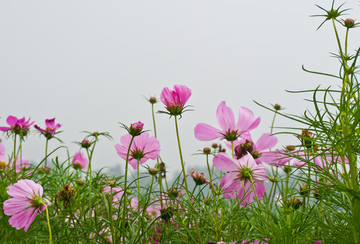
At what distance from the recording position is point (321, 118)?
0.76m

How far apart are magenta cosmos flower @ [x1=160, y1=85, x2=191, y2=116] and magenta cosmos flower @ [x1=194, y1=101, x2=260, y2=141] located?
0.14 m

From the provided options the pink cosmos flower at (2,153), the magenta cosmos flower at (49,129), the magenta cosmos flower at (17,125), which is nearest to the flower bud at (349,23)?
the magenta cosmos flower at (49,129)

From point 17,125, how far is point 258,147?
3.20ft

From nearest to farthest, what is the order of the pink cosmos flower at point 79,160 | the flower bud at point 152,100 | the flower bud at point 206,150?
1. the flower bud at point 206,150
2. the flower bud at point 152,100
3. the pink cosmos flower at point 79,160

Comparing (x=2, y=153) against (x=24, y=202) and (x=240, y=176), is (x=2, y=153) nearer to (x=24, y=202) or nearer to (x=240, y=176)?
(x=24, y=202)

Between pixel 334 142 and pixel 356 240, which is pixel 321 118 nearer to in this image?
pixel 334 142

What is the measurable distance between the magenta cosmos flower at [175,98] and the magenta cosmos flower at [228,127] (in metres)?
0.14

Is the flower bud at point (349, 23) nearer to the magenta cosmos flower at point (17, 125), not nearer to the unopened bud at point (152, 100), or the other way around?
the unopened bud at point (152, 100)

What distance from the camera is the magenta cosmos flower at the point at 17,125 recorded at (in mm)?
1577

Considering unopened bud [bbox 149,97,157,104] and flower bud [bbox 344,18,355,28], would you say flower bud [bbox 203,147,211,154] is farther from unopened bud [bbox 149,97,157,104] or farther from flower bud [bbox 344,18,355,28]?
flower bud [bbox 344,18,355,28]

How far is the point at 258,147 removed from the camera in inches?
42.5

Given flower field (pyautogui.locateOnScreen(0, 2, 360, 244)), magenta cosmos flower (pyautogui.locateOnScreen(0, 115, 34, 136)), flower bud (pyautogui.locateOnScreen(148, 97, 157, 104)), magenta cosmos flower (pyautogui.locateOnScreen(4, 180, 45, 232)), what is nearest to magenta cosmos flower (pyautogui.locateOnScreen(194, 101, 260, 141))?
flower field (pyautogui.locateOnScreen(0, 2, 360, 244))

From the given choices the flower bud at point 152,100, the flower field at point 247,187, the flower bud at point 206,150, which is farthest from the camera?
the flower bud at point 152,100

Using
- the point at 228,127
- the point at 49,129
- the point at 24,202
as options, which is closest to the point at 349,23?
the point at 228,127
